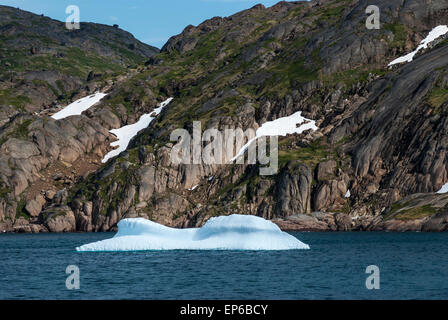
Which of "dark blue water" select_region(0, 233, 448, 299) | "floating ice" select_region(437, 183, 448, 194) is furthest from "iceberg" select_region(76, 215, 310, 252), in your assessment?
"floating ice" select_region(437, 183, 448, 194)

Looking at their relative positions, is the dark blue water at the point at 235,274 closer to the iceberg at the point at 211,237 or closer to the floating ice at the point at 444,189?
the iceberg at the point at 211,237

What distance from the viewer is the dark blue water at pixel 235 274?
6594 cm

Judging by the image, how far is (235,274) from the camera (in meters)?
79.9

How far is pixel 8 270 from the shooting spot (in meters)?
91.7

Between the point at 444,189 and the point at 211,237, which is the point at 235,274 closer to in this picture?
the point at 211,237

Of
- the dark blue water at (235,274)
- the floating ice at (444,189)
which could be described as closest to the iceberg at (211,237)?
the dark blue water at (235,274)

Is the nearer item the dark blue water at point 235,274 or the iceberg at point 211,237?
the dark blue water at point 235,274

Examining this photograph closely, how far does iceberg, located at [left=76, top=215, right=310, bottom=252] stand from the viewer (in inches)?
4097

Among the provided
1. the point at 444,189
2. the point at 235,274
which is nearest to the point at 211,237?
the point at 235,274

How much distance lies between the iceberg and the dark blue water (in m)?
1.50

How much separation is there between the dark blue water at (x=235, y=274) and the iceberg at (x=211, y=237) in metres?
1.50
